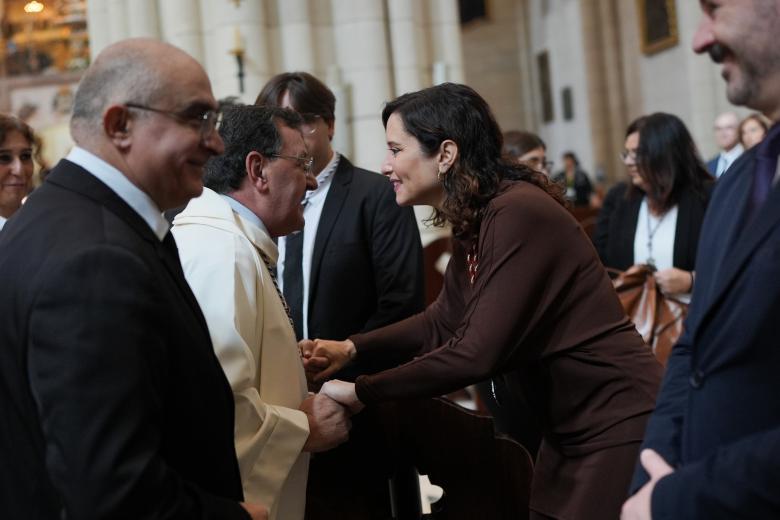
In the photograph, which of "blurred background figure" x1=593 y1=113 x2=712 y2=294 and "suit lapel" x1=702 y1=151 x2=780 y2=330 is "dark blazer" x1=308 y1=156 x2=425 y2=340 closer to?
"blurred background figure" x1=593 y1=113 x2=712 y2=294

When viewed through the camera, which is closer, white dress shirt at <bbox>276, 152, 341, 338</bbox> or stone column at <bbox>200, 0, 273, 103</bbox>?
white dress shirt at <bbox>276, 152, 341, 338</bbox>

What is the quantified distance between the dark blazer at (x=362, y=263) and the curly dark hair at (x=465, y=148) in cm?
84

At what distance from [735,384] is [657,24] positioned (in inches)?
558

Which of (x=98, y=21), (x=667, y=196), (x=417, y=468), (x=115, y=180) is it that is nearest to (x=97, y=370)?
(x=115, y=180)

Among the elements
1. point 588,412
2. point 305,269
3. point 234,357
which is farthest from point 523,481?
point 305,269

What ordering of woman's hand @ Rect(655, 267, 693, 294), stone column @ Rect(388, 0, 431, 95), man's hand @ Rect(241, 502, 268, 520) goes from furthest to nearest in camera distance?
stone column @ Rect(388, 0, 431, 95)
woman's hand @ Rect(655, 267, 693, 294)
man's hand @ Rect(241, 502, 268, 520)

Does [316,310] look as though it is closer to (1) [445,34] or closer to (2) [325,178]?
(2) [325,178]

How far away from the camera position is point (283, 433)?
7.16 feet

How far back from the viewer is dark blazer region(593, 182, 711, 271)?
423 cm

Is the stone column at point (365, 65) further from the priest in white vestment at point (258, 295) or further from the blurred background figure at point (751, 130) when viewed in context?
the priest in white vestment at point (258, 295)

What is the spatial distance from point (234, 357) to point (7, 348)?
0.69 metres

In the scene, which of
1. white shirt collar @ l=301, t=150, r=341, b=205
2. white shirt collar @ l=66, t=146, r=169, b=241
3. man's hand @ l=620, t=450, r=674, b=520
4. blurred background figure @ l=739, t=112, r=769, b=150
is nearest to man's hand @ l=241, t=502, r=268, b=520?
white shirt collar @ l=66, t=146, r=169, b=241

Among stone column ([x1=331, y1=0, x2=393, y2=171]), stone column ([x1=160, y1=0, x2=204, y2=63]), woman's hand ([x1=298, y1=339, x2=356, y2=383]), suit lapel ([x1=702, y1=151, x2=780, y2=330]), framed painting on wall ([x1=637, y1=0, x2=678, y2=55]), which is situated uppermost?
framed painting on wall ([x1=637, y1=0, x2=678, y2=55])

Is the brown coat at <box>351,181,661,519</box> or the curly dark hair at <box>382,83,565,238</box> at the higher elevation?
the curly dark hair at <box>382,83,565,238</box>
